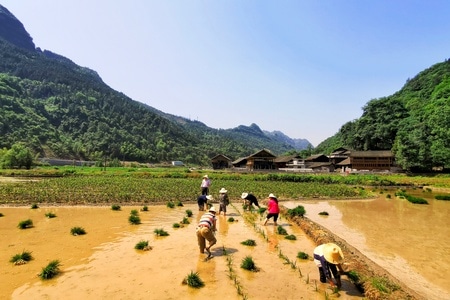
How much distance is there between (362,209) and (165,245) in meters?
17.3

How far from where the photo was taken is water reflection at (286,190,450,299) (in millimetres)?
8992

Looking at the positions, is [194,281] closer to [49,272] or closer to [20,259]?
[49,272]

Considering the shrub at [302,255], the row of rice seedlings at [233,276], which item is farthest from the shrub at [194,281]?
the shrub at [302,255]

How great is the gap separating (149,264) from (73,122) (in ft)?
449

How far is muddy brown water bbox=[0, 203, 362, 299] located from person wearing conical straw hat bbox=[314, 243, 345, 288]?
27 cm

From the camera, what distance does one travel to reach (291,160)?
91375mm

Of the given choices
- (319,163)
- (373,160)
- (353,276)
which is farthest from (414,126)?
(353,276)

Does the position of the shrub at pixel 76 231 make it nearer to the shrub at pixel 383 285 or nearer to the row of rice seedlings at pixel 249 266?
the row of rice seedlings at pixel 249 266

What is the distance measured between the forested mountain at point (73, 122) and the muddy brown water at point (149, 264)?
96418mm

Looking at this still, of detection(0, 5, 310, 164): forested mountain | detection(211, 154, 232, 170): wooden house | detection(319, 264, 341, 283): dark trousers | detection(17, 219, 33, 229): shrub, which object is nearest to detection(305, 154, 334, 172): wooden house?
detection(211, 154, 232, 170): wooden house

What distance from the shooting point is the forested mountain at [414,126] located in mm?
57925

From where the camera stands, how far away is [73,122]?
129 metres

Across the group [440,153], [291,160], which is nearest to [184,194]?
[440,153]

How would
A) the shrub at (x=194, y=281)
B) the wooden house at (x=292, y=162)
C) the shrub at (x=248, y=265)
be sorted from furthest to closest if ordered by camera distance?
1. the wooden house at (x=292, y=162)
2. the shrub at (x=248, y=265)
3. the shrub at (x=194, y=281)
